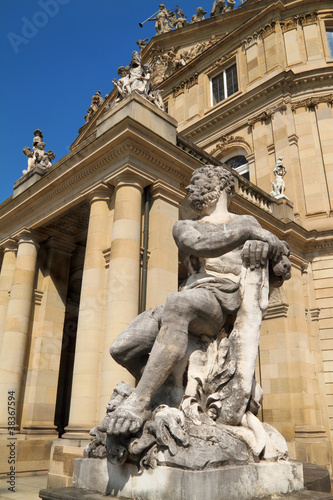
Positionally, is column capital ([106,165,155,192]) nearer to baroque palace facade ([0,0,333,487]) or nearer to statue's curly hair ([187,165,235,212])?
baroque palace facade ([0,0,333,487])

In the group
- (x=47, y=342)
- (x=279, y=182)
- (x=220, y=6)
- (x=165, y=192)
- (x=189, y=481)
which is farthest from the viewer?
(x=220, y=6)

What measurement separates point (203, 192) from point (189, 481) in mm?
2579

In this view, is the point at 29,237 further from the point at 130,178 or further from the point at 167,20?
the point at 167,20

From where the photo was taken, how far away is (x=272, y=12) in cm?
1980

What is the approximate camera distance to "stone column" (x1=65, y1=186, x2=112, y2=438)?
7906mm

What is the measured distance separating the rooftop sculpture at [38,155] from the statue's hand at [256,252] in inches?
411

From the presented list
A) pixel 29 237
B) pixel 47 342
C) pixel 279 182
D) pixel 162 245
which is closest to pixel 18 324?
pixel 47 342

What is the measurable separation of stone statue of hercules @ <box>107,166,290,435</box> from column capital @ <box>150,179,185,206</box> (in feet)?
17.2

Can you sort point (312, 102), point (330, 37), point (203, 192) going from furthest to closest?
point (330, 37)
point (312, 102)
point (203, 192)

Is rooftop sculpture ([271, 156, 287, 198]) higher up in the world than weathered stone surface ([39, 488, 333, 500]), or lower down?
higher up

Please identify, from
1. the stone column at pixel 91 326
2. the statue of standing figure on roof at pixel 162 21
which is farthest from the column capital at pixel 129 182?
the statue of standing figure on roof at pixel 162 21

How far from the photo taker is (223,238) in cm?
356

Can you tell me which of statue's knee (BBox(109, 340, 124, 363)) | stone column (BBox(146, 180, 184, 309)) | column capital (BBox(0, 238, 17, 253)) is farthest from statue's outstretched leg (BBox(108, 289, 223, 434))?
column capital (BBox(0, 238, 17, 253))

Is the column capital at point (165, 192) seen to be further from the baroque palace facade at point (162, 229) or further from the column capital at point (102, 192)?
the column capital at point (102, 192)
